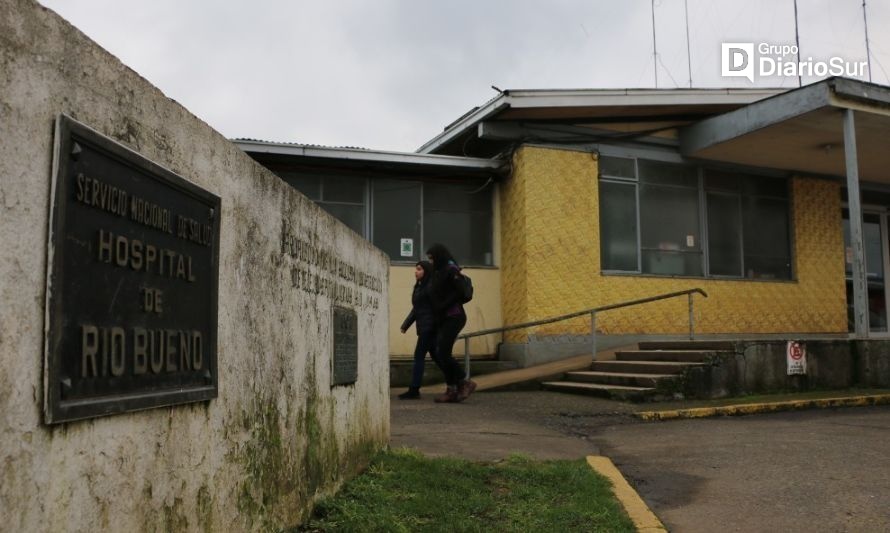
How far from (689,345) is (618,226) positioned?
9.85ft

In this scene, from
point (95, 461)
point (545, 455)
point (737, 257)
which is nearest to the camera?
point (95, 461)

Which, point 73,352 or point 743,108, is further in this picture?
point 743,108

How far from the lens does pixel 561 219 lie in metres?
13.0

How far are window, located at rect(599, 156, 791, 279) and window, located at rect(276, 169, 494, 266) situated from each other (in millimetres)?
2109

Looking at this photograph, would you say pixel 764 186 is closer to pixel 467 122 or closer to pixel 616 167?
pixel 616 167

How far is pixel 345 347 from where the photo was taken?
494 centimetres

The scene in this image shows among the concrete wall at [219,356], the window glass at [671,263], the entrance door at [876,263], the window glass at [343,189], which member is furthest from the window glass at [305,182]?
the entrance door at [876,263]

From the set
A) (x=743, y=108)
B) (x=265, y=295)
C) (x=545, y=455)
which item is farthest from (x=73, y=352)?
(x=743, y=108)

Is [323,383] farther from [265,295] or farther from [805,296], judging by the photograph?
[805,296]

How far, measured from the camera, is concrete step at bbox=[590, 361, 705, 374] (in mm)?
10383

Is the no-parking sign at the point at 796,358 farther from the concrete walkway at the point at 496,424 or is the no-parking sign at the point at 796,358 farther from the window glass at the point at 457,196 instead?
the window glass at the point at 457,196

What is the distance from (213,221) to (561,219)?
34.3ft

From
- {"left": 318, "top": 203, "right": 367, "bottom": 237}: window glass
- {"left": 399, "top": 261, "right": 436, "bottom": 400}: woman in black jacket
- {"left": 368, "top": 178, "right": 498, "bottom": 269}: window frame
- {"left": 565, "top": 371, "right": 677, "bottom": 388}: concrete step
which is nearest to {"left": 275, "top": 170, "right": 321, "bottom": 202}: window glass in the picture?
{"left": 318, "top": 203, "right": 367, "bottom": 237}: window glass

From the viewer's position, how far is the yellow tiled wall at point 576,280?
42.2ft
